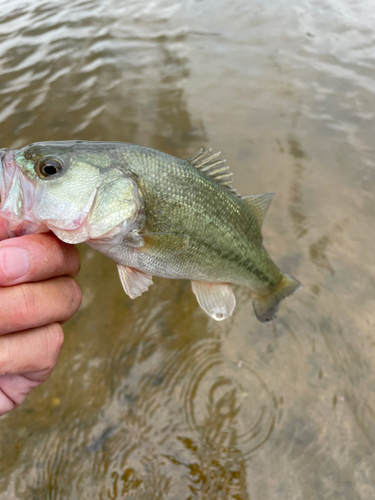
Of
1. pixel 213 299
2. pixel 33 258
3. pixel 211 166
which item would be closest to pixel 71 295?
pixel 33 258

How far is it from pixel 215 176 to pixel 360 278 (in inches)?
92.9

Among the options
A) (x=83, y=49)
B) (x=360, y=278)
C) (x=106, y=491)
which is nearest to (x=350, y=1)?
(x=83, y=49)

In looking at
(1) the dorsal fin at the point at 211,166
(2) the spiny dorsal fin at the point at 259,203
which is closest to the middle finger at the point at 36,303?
(1) the dorsal fin at the point at 211,166

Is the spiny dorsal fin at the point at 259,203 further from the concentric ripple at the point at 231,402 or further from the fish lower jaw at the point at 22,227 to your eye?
the concentric ripple at the point at 231,402

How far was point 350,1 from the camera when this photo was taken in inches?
292

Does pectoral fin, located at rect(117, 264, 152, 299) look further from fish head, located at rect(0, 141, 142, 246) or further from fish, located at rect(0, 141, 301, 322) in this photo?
fish head, located at rect(0, 141, 142, 246)

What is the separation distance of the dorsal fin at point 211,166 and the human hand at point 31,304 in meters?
0.83

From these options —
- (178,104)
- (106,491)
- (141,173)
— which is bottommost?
(106,491)

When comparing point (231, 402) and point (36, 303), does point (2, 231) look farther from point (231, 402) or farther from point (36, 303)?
point (231, 402)

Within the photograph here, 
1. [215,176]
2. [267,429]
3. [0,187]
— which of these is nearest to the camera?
[0,187]

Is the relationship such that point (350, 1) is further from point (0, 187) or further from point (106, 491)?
point (106, 491)

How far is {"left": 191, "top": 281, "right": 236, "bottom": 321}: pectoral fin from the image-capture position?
2271 millimetres

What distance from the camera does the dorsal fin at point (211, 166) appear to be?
1.98 meters

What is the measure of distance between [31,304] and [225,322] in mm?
2120
